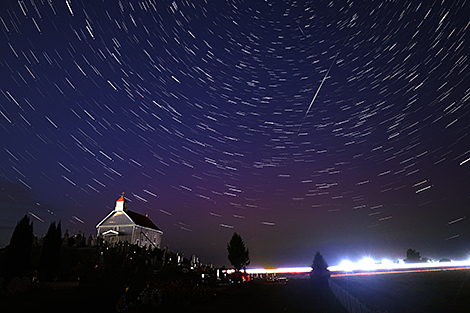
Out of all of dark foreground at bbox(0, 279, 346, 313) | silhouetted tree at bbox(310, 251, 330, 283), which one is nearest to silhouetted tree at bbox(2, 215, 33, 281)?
dark foreground at bbox(0, 279, 346, 313)

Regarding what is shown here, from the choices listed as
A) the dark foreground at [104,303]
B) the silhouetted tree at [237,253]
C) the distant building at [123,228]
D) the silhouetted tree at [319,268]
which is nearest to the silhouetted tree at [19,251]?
the dark foreground at [104,303]

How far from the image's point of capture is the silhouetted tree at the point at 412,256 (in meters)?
110

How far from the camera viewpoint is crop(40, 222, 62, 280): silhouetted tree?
68.2 feet

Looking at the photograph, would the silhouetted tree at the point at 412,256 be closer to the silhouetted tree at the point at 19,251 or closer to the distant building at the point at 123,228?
the distant building at the point at 123,228

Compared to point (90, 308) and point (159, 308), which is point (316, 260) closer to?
point (159, 308)

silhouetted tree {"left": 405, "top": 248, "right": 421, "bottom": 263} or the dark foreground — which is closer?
the dark foreground

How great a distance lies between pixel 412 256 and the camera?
11312cm

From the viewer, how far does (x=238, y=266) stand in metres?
61.6

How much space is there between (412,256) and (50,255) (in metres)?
135

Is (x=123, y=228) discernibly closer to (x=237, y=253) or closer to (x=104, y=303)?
(x=237, y=253)

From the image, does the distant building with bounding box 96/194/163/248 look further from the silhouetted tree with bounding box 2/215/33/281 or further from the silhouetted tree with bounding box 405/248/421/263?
the silhouetted tree with bounding box 405/248/421/263

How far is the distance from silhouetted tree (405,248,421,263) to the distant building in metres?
112

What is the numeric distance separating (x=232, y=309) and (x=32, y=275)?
15.7 metres

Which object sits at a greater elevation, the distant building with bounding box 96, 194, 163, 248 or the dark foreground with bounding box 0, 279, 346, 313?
the distant building with bounding box 96, 194, 163, 248
